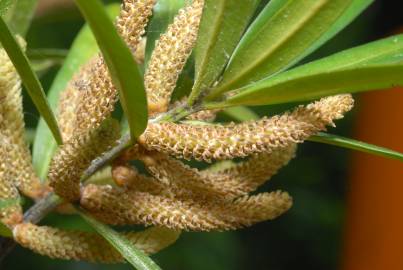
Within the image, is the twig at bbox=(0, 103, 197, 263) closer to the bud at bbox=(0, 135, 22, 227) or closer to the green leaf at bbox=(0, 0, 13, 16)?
the bud at bbox=(0, 135, 22, 227)

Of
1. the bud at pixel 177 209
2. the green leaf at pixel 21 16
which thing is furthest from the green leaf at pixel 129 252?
the green leaf at pixel 21 16

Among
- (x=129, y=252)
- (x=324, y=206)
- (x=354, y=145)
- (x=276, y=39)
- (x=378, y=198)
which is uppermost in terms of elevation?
(x=276, y=39)

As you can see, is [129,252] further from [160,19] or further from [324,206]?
[324,206]

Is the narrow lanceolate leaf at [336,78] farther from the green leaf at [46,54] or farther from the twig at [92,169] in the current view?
the green leaf at [46,54]

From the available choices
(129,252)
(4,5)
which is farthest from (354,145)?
(4,5)

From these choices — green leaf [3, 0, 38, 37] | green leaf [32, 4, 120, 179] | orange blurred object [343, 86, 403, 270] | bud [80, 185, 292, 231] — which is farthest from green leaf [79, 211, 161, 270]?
orange blurred object [343, 86, 403, 270]
